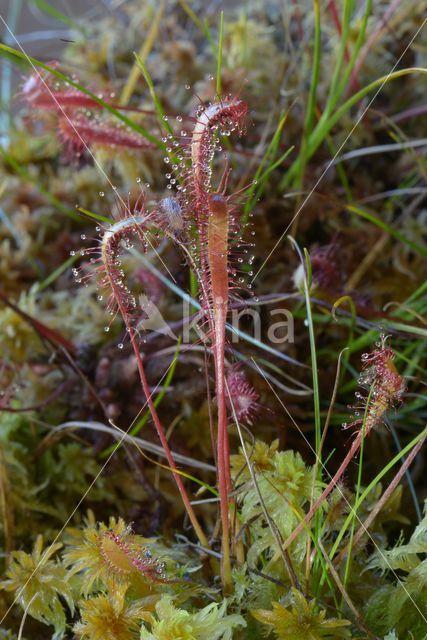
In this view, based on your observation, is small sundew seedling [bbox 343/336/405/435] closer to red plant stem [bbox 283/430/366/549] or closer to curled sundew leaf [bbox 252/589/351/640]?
red plant stem [bbox 283/430/366/549]

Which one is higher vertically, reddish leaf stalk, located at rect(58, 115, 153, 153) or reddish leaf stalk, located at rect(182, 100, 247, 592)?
reddish leaf stalk, located at rect(58, 115, 153, 153)

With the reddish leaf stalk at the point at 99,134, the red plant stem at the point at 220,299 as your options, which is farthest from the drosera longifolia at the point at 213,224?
the reddish leaf stalk at the point at 99,134

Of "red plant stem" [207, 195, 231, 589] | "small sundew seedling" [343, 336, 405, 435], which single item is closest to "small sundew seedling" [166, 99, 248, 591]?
"red plant stem" [207, 195, 231, 589]

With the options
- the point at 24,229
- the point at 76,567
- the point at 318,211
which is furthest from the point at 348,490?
the point at 24,229

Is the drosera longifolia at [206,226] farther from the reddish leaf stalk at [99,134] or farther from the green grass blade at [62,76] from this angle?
the reddish leaf stalk at [99,134]

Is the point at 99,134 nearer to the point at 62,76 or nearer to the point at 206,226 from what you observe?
the point at 62,76

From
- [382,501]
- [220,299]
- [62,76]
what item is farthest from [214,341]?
[62,76]

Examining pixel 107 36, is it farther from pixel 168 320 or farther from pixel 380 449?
pixel 380 449

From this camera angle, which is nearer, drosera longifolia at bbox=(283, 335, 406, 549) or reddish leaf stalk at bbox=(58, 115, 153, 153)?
drosera longifolia at bbox=(283, 335, 406, 549)
